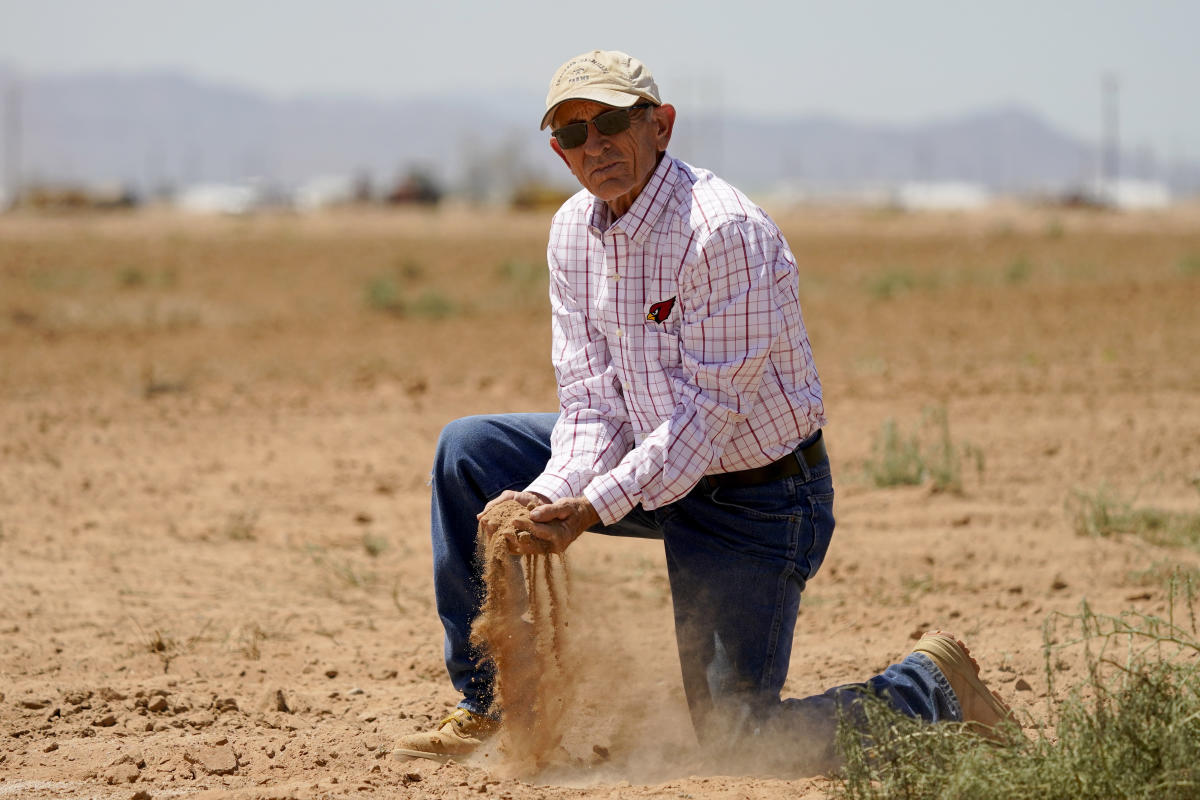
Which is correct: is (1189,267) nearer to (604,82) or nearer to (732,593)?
(732,593)

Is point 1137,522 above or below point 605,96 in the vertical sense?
below

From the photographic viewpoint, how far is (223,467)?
7.16 m

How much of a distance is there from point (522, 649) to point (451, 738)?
1.03ft

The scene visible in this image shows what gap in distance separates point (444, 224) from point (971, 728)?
4684cm

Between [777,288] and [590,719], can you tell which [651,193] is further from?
[590,719]

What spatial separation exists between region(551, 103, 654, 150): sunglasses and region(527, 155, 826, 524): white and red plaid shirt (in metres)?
0.17

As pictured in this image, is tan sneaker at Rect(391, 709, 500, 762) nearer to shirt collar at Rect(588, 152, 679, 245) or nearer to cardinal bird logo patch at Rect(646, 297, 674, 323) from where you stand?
cardinal bird logo patch at Rect(646, 297, 674, 323)

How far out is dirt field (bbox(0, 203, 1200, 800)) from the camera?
365 cm

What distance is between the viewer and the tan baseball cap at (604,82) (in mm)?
3223

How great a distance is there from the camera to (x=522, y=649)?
11.3 ft

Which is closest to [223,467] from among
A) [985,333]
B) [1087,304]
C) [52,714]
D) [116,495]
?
[116,495]

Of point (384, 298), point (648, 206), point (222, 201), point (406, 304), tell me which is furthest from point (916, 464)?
point (222, 201)

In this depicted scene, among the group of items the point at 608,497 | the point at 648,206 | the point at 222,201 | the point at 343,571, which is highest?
the point at 222,201

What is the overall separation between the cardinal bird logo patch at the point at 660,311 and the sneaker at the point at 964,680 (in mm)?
1104
